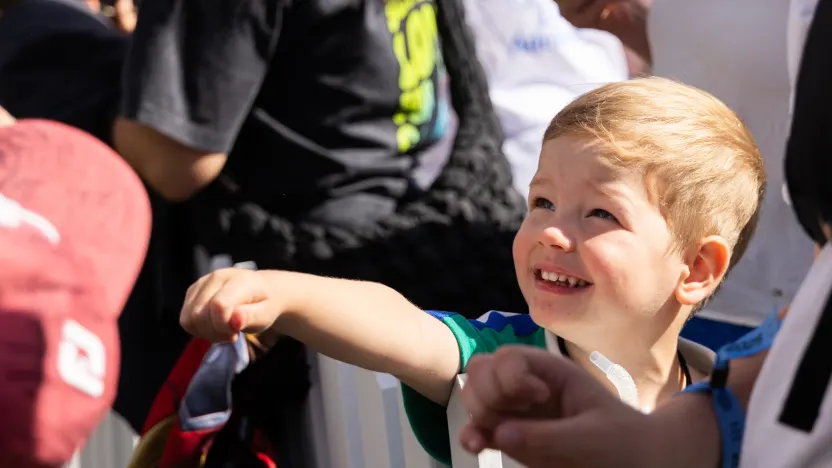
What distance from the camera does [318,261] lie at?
1542 millimetres

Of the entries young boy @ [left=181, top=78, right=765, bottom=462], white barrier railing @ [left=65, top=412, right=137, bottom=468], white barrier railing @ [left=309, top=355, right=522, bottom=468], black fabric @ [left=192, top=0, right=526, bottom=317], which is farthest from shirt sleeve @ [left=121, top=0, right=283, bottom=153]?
white barrier railing @ [left=65, top=412, right=137, bottom=468]

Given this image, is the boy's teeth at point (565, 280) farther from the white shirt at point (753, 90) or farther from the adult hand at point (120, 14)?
the adult hand at point (120, 14)

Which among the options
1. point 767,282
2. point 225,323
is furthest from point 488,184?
point 225,323

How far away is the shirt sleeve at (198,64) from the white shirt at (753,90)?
1.93 feet

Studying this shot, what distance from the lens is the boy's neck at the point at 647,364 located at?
45.1 inches

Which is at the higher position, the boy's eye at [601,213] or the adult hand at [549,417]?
the adult hand at [549,417]

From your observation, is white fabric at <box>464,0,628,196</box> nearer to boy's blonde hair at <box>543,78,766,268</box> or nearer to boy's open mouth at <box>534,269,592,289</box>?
boy's blonde hair at <box>543,78,766,268</box>

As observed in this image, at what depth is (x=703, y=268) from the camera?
1.16 meters

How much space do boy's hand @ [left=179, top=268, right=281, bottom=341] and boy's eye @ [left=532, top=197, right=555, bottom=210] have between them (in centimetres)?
33

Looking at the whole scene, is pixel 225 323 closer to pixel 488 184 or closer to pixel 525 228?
pixel 525 228

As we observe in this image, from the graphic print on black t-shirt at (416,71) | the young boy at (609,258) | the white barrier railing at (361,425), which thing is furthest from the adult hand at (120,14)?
the young boy at (609,258)

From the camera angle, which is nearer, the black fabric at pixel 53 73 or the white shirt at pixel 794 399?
the white shirt at pixel 794 399

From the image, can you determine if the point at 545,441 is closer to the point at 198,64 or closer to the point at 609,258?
the point at 609,258

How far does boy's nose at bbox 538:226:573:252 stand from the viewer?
3.48 feet
